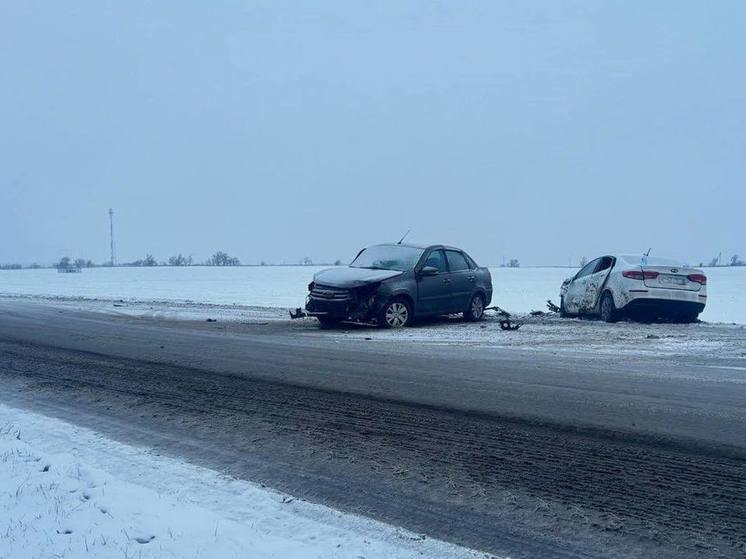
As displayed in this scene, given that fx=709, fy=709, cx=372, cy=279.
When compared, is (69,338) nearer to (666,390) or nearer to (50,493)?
(50,493)

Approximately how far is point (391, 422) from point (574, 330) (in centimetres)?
866

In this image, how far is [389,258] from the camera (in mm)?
15109

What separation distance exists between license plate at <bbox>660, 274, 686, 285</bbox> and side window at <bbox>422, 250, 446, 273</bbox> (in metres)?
4.51

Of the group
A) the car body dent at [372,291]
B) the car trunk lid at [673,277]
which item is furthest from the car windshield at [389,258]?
the car trunk lid at [673,277]

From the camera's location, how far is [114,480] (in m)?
4.66

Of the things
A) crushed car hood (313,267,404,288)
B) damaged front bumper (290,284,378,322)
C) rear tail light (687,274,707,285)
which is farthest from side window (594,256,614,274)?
damaged front bumper (290,284,378,322)

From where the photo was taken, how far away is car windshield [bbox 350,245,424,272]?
48.5ft

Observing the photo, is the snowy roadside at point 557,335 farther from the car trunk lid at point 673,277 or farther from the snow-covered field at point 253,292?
the snow-covered field at point 253,292

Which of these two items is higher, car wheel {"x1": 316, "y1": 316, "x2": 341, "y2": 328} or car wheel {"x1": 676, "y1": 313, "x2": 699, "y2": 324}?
car wheel {"x1": 316, "y1": 316, "x2": 341, "y2": 328}

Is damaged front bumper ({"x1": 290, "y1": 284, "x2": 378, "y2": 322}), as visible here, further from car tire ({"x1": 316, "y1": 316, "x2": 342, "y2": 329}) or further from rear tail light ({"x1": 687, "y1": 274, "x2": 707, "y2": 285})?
rear tail light ({"x1": 687, "y1": 274, "x2": 707, "y2": 285})

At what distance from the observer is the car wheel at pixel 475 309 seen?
1607 cm

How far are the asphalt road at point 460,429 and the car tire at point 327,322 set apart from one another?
3.56m

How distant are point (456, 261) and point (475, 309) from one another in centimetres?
123

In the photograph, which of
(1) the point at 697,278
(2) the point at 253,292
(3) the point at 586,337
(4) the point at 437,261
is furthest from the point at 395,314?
(2) the point at 253,292
